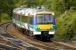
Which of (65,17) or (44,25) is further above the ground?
(65,17)

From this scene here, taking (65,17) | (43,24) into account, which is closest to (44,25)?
(43,24)

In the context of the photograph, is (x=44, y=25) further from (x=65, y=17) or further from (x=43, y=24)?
(x=65, y=17)

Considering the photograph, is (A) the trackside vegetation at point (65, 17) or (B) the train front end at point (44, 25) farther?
(B) the train front end at point (44, 25)

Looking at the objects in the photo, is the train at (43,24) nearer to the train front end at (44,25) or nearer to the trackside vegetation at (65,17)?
the train front end at (44,25)

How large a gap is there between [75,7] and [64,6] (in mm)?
1299

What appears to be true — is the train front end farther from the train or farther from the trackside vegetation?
the trackside vegetation

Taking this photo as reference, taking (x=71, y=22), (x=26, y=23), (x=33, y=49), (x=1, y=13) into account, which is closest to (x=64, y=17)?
(x=71, y=22)

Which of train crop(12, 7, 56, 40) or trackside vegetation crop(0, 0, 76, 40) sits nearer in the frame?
trackside vegetation crop(0, 0, 76, 40)

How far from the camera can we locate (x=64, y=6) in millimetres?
28547

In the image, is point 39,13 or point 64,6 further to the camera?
point 64,6

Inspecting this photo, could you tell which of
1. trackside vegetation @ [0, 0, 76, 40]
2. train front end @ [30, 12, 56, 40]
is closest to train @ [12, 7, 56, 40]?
train front end @ [30, 12, 56, 40]

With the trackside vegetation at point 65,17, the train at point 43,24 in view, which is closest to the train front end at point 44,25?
the train at point 43,24

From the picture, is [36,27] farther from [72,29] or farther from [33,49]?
[33,49]

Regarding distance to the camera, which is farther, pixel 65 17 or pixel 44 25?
pixel 44 25
